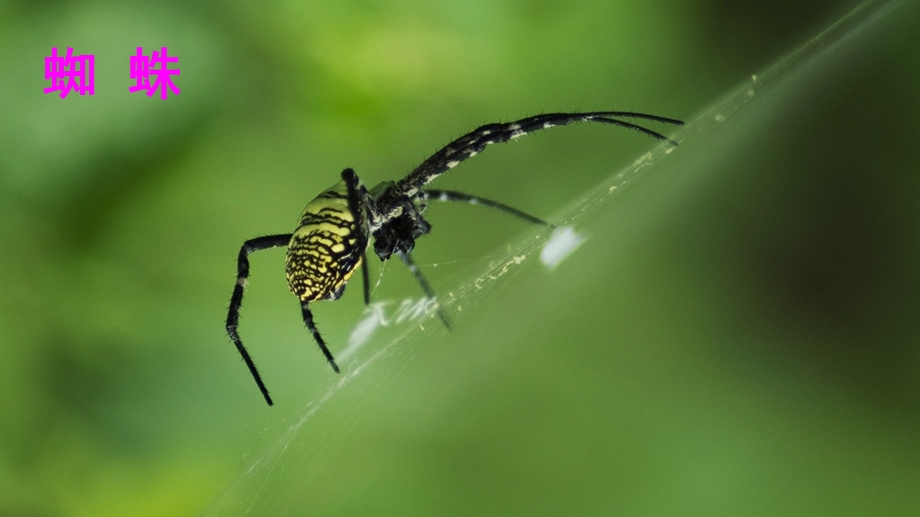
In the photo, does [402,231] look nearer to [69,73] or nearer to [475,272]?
[475,272]

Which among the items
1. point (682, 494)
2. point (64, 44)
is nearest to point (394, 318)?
point (682, 494)

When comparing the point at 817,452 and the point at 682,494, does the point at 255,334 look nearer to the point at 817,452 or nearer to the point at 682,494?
the point at 682,494

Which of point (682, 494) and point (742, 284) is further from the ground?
point (742, 284)

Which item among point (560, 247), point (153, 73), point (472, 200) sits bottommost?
point (560, 247)

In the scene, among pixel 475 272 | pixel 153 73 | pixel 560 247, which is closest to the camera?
pixel 560 247

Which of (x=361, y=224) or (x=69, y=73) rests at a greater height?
(x=69, y=73)

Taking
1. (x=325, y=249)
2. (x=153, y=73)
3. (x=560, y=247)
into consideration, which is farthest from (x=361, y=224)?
(x=153, y=73)

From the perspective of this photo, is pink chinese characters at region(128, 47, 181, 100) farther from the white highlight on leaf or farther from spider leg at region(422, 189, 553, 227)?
the white highlight on leaf

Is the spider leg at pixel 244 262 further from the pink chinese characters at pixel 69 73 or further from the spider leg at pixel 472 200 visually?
the pink chinese characters at pixel 69 73
